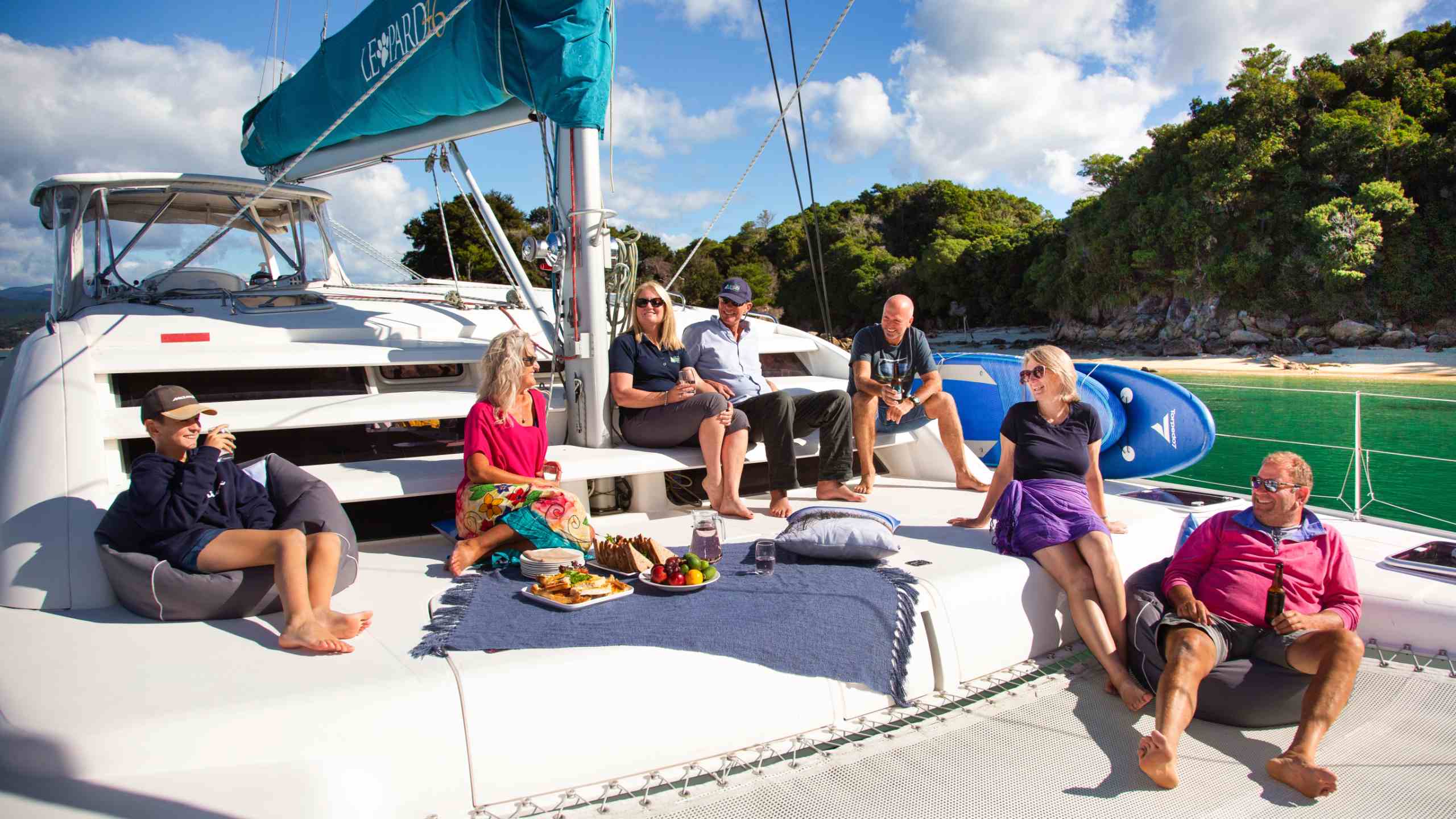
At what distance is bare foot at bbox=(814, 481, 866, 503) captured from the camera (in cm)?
450

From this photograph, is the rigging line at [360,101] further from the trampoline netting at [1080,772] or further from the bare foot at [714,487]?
the trampoline netting at [1080,772]

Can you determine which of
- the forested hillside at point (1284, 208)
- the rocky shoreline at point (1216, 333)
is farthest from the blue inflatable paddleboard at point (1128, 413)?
the rocky shoreline at point (1216, 333)

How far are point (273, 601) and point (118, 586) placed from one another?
48 centimetres

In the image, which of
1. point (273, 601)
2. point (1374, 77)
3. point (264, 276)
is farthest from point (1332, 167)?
point (273, 601)

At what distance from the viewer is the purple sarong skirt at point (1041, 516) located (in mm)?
3385

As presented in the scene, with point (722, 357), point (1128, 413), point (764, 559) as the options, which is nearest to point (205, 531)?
point (764, 559)

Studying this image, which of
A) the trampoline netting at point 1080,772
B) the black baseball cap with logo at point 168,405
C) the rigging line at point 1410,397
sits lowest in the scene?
the trampoline netting at point 1080,772

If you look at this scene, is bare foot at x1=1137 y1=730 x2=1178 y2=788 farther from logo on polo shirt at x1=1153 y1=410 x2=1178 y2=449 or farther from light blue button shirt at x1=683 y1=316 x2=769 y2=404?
logo on polo shirt at x1=1153 y1=410 x2=1178 y2=449

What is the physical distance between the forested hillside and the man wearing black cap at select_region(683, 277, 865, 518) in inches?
829

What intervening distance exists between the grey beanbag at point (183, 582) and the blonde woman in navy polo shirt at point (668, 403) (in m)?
1.65

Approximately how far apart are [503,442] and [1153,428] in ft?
12.8

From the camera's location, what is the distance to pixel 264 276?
6.80m

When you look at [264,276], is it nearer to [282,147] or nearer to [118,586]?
[282,147]

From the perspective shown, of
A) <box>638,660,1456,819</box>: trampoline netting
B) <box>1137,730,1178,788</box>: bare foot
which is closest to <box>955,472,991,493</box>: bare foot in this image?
<box>638,660,1456,819</box>: trampoline netting
